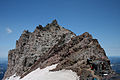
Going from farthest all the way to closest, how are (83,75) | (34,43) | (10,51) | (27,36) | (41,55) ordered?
(10,51) → (27,36) → (34,43) → (41,55) → (83,75)

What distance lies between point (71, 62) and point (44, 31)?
19.5 m

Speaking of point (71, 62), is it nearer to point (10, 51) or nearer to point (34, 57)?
point (34, 57)

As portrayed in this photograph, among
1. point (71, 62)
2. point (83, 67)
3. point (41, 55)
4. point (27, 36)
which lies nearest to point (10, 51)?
point (27, 36)

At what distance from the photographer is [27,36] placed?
139 ft

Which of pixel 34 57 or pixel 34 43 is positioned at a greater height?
pixel 34 43

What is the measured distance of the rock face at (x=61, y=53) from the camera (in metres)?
15.8

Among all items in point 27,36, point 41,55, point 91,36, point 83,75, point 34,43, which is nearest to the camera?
point 83,75

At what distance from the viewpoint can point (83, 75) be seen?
13766 mm

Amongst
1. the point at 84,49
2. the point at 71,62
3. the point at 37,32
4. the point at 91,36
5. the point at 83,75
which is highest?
the point at 37,32

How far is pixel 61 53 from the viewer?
24.6 meters

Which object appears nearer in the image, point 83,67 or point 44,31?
point 83,67

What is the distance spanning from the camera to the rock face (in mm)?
15766

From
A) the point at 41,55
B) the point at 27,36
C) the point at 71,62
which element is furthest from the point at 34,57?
the point at 71,62

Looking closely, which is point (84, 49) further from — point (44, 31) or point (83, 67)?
point (44, 31)
